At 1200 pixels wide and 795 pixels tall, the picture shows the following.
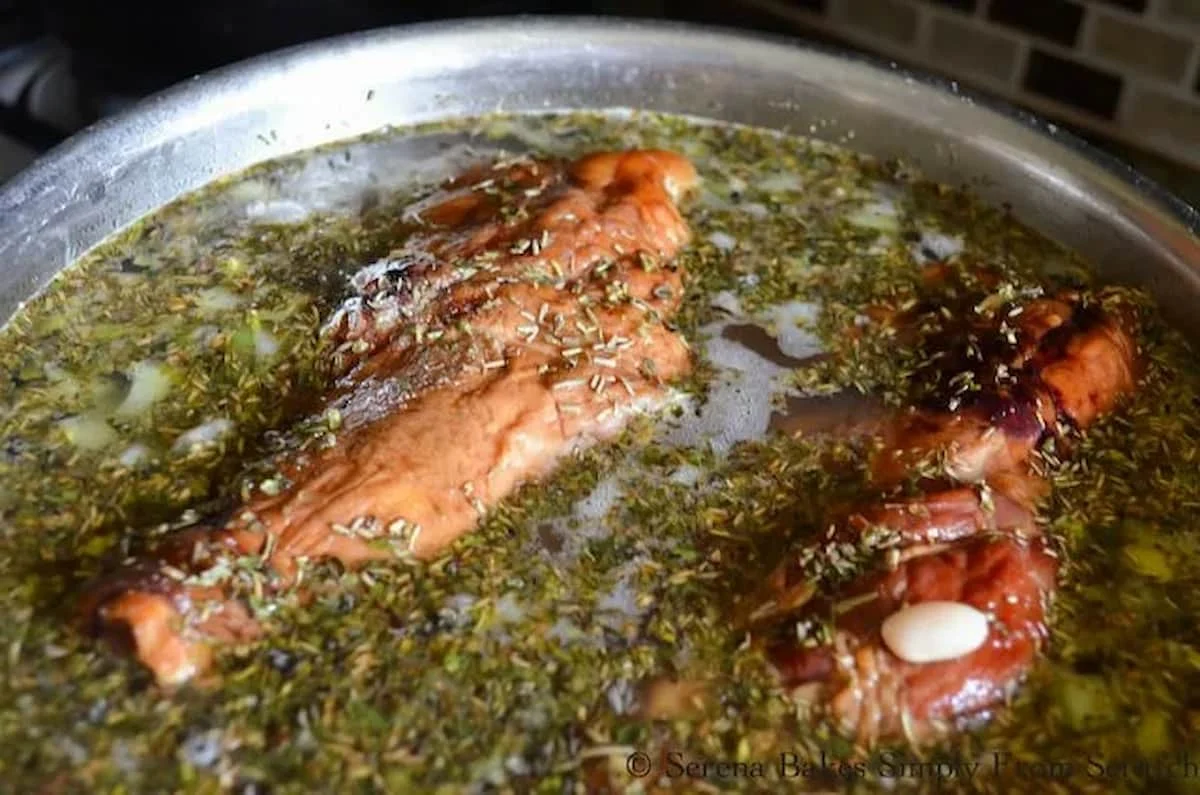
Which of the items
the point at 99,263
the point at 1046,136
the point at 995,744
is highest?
the point at 1046,136

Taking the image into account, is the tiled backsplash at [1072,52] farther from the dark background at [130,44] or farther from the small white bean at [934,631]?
the small white bean at [934,631]

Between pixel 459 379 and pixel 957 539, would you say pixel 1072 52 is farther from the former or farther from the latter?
pixel 459 379

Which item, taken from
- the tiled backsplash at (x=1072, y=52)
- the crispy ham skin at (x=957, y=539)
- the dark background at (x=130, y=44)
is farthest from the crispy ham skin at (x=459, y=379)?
the tiled backsplash at (x=1072, y=52)

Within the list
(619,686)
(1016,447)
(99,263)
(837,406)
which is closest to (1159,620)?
(1016,447)

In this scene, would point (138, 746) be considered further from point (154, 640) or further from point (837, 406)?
point (837, 406)

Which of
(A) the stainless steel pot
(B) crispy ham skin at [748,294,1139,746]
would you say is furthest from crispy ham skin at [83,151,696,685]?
(B) crispy ham skin at [748,294,1139,746]
